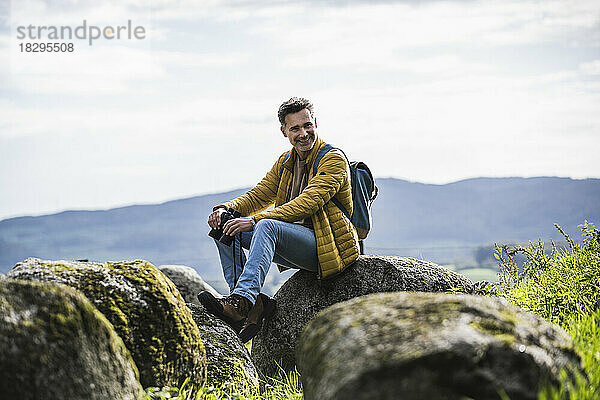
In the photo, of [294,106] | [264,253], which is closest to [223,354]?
[264,253]

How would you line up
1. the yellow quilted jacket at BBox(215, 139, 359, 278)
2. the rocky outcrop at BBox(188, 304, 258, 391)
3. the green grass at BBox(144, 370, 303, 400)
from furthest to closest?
the yellow quilted jacket at BBox(215, 139, 359, 278) < the rocky outcrop at BBox(188, 304, 258, 391) < the green grass at BBox(144, 370, 303, 400)

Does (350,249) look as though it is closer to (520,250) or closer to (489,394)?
(520,250)

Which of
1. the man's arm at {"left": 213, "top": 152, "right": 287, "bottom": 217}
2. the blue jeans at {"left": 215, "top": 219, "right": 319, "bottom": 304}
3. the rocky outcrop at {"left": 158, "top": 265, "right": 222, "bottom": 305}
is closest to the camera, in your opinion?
the blue jeans at {"left": 215, "top": 219, "right": 319, "bottom": 304}

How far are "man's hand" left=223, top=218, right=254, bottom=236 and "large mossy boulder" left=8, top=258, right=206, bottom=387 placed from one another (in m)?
1.75

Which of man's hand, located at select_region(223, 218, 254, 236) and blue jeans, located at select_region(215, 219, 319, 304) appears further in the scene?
man's hand, located at select_region(223, 218, 254, 236)

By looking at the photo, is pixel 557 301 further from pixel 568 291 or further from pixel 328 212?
pixel 328 212

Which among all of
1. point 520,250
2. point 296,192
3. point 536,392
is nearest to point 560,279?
point 520,250

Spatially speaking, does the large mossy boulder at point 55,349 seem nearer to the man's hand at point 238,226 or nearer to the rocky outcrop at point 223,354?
the rocky outcrop at point 223,354

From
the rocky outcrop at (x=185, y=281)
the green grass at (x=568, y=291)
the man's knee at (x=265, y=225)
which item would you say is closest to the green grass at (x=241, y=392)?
the man's knee at (x=265, y=225)

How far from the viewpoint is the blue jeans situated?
682cm

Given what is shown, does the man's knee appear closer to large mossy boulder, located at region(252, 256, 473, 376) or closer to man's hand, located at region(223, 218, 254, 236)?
man's hand, located at region(223, 218, 254, 236)

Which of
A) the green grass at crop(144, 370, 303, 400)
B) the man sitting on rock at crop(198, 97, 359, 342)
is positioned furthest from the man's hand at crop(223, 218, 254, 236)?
the green grass at crop(144, 370, 303, 400)

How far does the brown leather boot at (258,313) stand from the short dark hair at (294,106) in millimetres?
2190

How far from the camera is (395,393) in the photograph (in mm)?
3436
